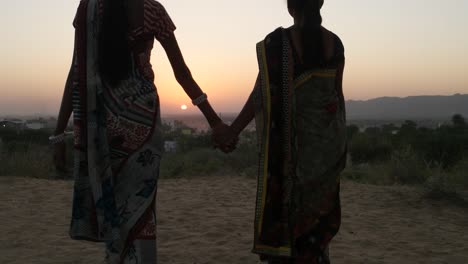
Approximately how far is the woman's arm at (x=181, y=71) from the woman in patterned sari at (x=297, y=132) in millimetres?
293

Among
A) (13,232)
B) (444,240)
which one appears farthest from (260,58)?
(13,232)

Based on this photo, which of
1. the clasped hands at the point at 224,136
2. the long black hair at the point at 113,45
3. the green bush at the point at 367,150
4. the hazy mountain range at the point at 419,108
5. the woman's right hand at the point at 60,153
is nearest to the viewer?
the long black hair at the point at 113,45

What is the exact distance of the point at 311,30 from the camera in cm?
256

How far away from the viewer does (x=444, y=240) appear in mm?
5598

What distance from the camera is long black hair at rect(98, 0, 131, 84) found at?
7.01 feet

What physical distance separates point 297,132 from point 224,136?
548 mm

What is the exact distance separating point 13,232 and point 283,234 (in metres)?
4.45

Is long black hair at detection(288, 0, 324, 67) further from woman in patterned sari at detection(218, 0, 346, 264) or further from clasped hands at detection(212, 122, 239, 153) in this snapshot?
clasped hands at detection(212, 122, 239, 153)

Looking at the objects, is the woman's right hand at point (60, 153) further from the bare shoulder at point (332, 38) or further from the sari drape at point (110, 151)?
the bare shoulder at point (332, 38)

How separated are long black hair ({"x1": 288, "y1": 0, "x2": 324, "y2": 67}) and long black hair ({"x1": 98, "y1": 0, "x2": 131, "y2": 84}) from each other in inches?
35.7

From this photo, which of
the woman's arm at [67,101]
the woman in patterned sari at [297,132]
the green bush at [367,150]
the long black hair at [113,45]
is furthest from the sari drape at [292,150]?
the green bush at [367,150]

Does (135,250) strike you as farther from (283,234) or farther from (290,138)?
(290,138)

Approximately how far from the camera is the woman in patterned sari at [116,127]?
7.04 feet

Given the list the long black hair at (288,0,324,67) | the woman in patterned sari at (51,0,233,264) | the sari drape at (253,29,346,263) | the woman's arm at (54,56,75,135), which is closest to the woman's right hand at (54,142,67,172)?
the woman's arm at (54,56,75,135)
